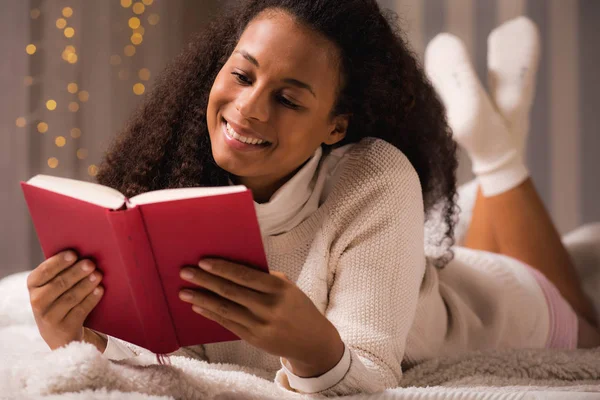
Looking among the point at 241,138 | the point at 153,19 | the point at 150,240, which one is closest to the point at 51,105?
the point at 153,19

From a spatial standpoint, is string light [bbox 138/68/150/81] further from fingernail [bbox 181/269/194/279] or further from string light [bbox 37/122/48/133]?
fingernail [bbox 181/269/194/279]

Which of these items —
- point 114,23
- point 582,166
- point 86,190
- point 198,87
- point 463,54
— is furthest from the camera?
point 582,166

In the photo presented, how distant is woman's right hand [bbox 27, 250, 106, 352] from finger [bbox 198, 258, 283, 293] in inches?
6.2

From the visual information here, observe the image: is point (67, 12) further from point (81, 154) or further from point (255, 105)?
point (255, 105)

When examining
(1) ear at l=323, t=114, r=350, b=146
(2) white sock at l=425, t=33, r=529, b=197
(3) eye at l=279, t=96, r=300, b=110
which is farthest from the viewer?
(2) white sock at l=425, t=33, r=529, b=197

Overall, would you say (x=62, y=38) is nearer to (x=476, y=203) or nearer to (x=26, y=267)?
(x=26, y=267)

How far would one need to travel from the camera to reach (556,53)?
2789mm

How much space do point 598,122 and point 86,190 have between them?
2.37 meters

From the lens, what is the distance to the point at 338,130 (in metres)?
1.33

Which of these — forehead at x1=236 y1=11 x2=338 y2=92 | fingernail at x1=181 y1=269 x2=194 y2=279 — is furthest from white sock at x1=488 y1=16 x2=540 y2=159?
fingernail at x1=181 y1=269 x2=194 y2=279

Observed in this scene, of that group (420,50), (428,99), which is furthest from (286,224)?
(420,50)

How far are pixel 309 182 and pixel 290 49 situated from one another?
0.26m

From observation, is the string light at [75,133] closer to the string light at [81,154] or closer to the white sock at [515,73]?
the string light at [81,154]

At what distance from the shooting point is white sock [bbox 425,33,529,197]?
1864 mm
